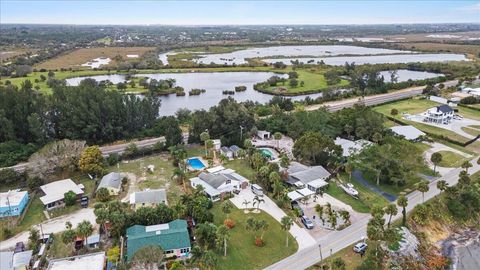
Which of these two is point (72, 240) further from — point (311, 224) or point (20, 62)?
point (20, 62)

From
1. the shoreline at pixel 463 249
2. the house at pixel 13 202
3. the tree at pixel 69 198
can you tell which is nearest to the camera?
the shoreline at pixel 463 249

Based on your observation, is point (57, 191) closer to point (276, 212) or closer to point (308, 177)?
point (276, 212)

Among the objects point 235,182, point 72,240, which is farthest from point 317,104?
point 72,240

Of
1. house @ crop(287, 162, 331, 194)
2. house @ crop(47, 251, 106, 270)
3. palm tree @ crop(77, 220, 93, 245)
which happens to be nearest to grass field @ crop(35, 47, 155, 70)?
house @ crop(287, 162, 331, 194)

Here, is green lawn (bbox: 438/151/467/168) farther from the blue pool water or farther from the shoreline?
the blue pool water

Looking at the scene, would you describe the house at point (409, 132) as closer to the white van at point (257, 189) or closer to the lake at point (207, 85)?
the white van at point (257, 189)

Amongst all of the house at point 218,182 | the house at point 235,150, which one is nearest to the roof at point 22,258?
the house at point 218,182

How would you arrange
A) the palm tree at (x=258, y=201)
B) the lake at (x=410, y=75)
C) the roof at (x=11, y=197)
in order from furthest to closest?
the lake at (x=410, y=75)
the palm tree at (x=258, y=201)
the roof at (x=11, y=197)

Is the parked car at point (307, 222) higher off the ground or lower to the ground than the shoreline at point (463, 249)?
higher
